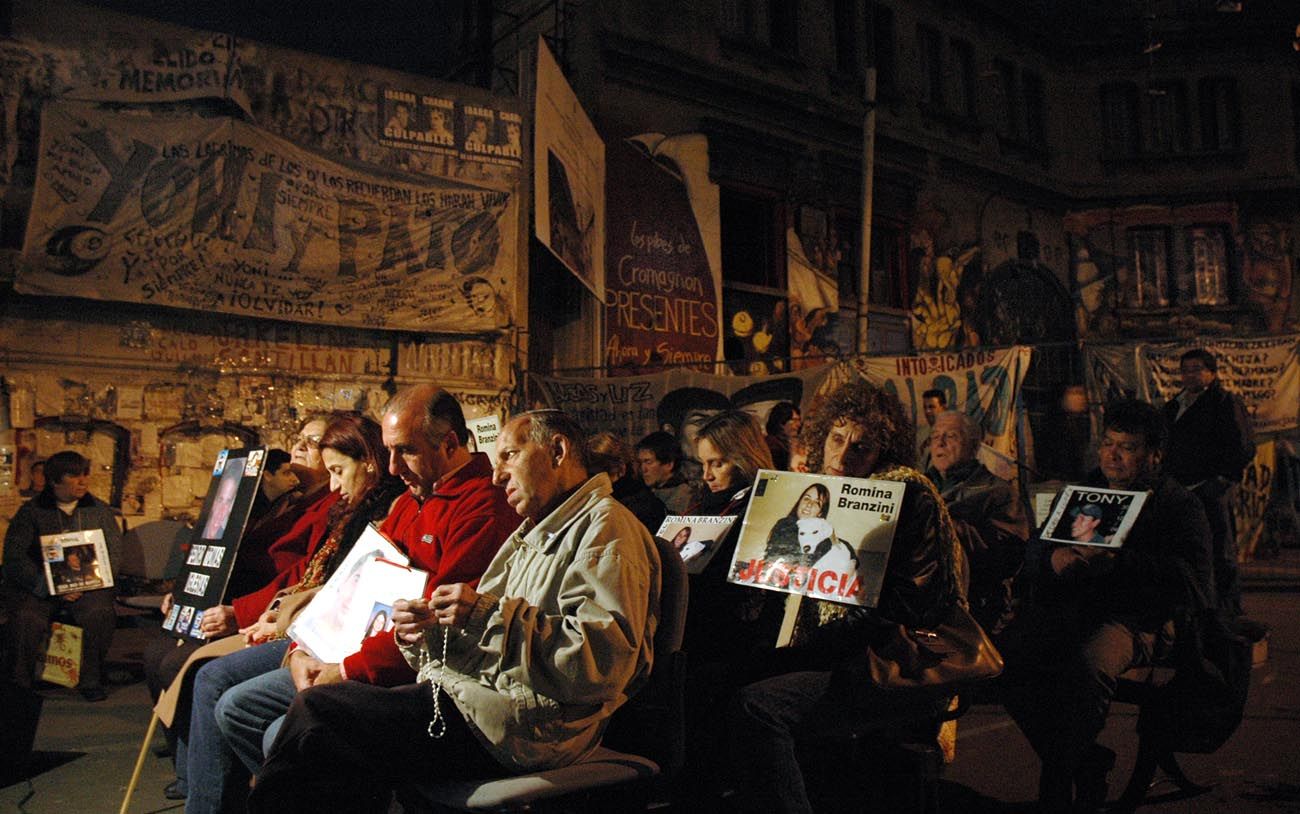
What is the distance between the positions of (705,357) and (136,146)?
322 inches

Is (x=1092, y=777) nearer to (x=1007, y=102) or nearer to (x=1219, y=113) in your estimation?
(x=1007, y=102)

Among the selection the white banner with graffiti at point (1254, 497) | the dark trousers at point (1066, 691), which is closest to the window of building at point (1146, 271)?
the white banner with graffiti at point (1254, 497)

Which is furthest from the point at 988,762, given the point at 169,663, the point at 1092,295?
the point at 1092,295

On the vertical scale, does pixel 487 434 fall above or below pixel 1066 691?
above

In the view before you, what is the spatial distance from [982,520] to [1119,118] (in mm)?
21866

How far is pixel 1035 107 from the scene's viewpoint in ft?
73.9

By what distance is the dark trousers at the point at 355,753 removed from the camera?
2762mm

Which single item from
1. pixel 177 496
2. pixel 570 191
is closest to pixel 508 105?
pixel 570 191

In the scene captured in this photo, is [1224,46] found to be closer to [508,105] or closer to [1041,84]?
[1041,84]

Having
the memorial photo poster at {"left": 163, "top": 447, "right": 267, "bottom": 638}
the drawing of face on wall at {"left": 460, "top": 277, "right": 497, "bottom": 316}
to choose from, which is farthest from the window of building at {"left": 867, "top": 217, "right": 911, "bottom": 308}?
the memorial photo poster at {"left": 163, "top": 447, "right": 267, "bottom": 638}

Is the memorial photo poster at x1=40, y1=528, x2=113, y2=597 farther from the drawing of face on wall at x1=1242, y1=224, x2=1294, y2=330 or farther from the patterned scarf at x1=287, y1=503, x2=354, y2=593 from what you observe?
the drawing of face on wall at x1=1242, y1=224, x2=1294, y2=330

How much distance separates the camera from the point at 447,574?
132 inches

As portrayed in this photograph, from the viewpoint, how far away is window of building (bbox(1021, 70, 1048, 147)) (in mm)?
22172

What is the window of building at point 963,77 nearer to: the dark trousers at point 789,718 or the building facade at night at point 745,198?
the building facade at night at point 745,198
